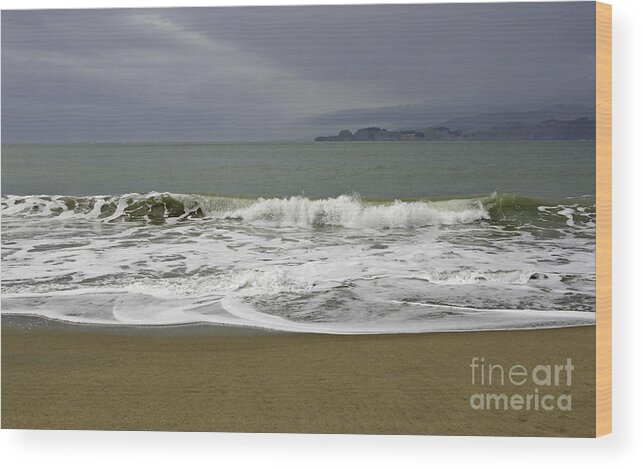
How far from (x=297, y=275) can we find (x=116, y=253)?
1.06m

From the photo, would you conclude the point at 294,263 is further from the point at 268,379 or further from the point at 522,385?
the point at 522,385

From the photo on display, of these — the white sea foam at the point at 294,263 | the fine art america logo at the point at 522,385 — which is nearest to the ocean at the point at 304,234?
the white sea foam at the point at 294,263

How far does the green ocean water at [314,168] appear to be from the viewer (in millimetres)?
4762

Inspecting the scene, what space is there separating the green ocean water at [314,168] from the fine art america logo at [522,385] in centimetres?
97

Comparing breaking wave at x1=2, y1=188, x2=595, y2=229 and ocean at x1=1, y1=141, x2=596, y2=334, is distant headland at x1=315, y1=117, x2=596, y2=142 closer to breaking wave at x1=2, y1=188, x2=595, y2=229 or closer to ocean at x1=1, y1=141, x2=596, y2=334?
ocean at x1=1, y1=141, x2=596, y2=334

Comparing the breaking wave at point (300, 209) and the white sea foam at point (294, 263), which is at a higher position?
the breaking wave at point (300, 209)

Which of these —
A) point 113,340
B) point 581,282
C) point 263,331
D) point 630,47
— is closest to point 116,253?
point 113,340

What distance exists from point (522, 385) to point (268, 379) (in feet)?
4.53

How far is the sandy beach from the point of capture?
14.9 feet

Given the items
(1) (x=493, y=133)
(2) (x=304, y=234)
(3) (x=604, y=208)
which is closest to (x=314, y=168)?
(2) (x=304, y=234)

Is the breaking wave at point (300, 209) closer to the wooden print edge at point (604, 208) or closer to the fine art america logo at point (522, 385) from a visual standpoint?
the wooden print edge at point (604, 208)

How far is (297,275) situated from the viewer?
15.6 feet

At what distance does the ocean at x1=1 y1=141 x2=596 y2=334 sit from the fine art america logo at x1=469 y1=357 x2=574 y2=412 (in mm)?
235

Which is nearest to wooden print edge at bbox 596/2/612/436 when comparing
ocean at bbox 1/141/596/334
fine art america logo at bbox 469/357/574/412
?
ocean at bbox 1/141/596/334
